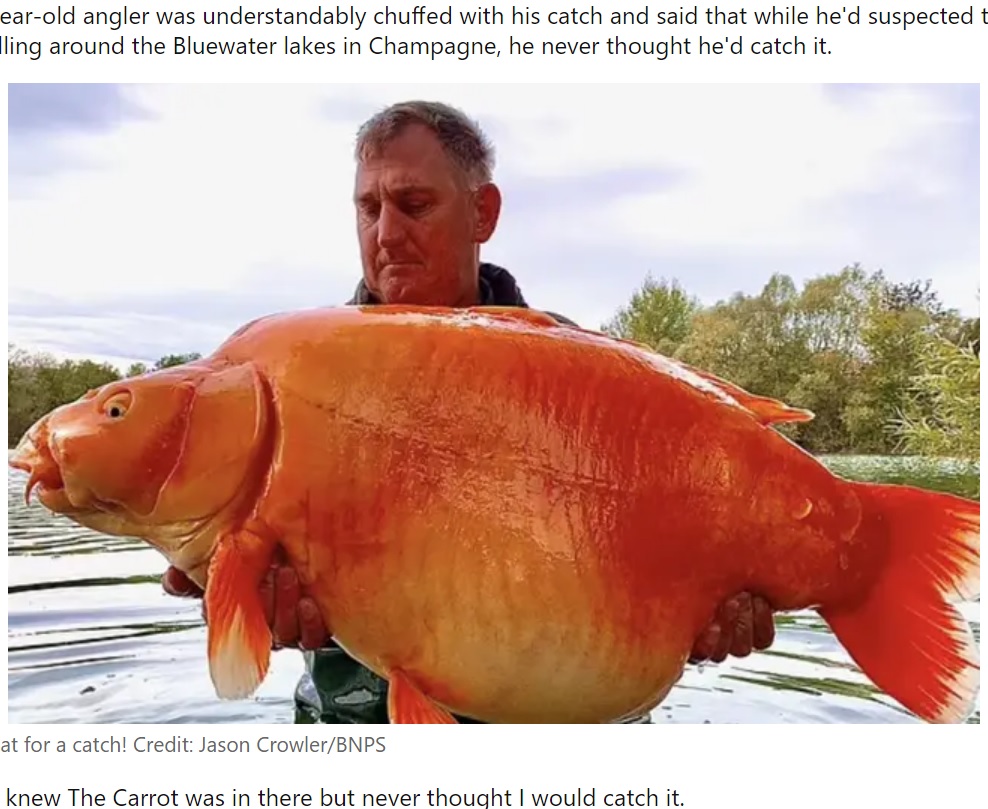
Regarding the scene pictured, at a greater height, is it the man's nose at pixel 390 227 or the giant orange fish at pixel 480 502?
the man's nose at pixel 390 227

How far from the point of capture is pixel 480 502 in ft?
2.72

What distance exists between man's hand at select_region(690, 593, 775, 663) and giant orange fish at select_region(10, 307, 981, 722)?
0.5 inches

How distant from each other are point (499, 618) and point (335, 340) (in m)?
0.25

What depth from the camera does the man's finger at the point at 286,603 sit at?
0.82 meters

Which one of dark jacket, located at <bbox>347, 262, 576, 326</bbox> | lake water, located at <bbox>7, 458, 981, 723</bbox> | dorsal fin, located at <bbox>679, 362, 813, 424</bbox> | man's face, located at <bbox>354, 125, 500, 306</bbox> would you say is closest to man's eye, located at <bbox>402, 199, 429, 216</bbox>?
man's face, located at <bbox>354, 125, 500, 306</bbox>

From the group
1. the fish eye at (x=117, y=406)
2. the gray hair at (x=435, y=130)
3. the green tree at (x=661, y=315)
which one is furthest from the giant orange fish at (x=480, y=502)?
the green tree at (x=661, y=315)

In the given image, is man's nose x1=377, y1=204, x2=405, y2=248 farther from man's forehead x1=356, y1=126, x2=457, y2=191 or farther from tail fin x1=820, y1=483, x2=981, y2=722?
tail fin x1=820, y1=483, x2=981, y2=722

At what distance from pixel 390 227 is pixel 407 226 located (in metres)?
0.02

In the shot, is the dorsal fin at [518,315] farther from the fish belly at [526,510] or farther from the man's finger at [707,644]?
the man's finger at [707,644]

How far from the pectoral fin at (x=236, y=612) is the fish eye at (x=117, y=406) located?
12cm

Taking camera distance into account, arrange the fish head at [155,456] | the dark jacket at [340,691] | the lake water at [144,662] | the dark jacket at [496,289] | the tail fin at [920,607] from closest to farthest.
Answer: the fish head at [155,456] → the tail fin at [920,607] → the dark jacket at [340,691] → the dark jacket at [496,289] → the lake water at [144,662]

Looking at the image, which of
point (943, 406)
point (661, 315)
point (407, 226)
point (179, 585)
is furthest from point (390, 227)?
point (943, 406)

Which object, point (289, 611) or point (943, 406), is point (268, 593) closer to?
point (289, 611)
